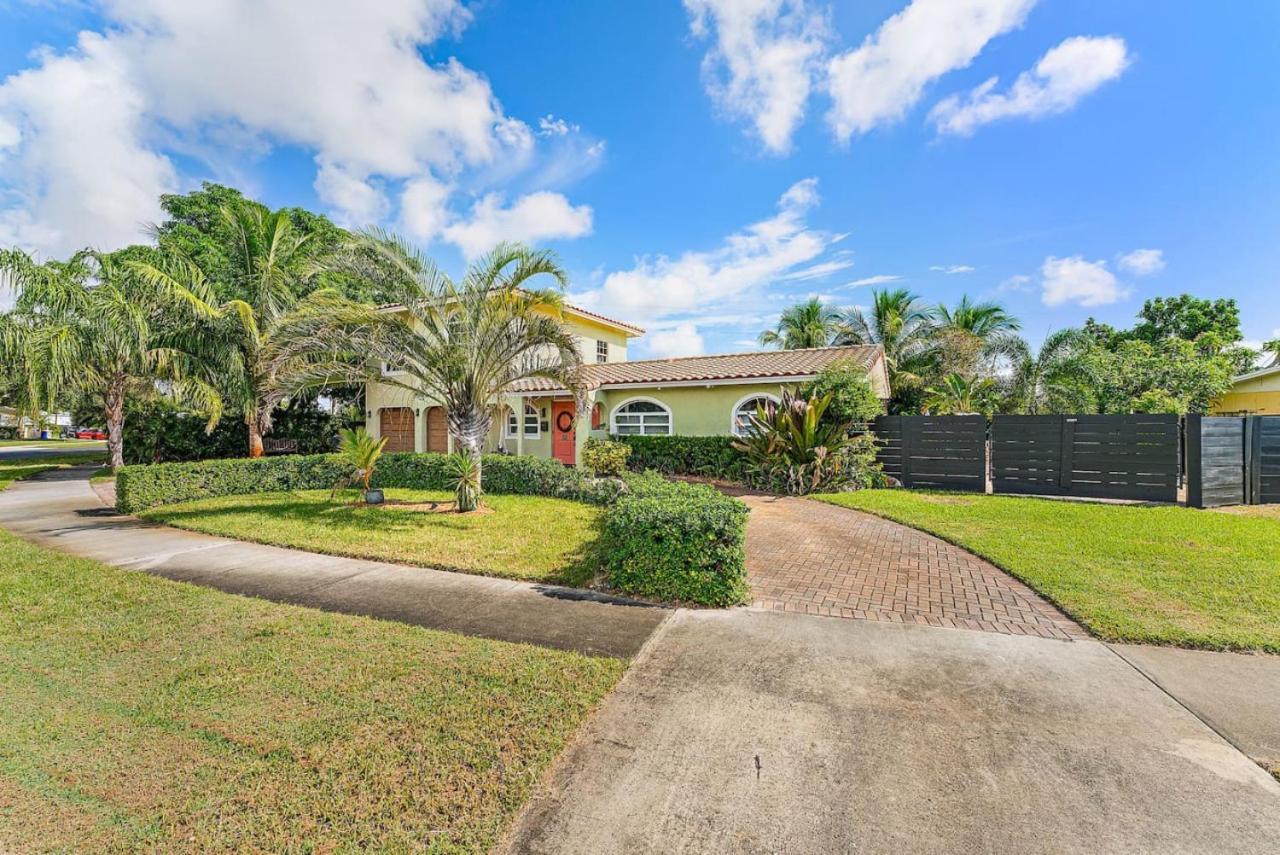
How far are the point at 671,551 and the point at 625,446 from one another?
35.3 ft

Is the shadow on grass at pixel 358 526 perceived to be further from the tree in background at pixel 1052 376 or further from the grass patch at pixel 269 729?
the tree in background at pixel 1052 376

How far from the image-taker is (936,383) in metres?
22.9

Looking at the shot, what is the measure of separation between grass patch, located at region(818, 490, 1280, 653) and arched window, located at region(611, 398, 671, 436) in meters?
7.65

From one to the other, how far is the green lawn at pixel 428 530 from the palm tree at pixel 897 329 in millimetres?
19147

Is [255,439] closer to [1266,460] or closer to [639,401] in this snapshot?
[639,401]

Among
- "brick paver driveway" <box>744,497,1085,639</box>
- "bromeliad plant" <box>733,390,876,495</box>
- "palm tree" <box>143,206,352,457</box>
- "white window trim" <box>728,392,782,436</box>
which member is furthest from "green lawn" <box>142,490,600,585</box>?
"white window trim" <box>728,392,782,436</box>

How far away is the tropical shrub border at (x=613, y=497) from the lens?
5.72 metres

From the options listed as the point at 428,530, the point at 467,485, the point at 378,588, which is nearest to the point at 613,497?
the point at 467,485

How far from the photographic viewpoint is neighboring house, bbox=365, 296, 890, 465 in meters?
16.3

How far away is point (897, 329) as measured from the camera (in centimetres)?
2466

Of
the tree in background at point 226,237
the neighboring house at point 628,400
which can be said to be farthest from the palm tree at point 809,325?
the tree in background at point 226,237

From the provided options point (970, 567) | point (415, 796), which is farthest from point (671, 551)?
point (970, 567)

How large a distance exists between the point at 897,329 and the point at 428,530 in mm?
23367

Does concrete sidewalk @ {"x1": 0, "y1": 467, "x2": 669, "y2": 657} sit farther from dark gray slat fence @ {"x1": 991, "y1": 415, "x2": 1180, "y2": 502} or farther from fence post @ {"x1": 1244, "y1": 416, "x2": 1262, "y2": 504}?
fence post @ {"x1": 1244, "y1": 416, "x2": 1262, "y2": 504}
